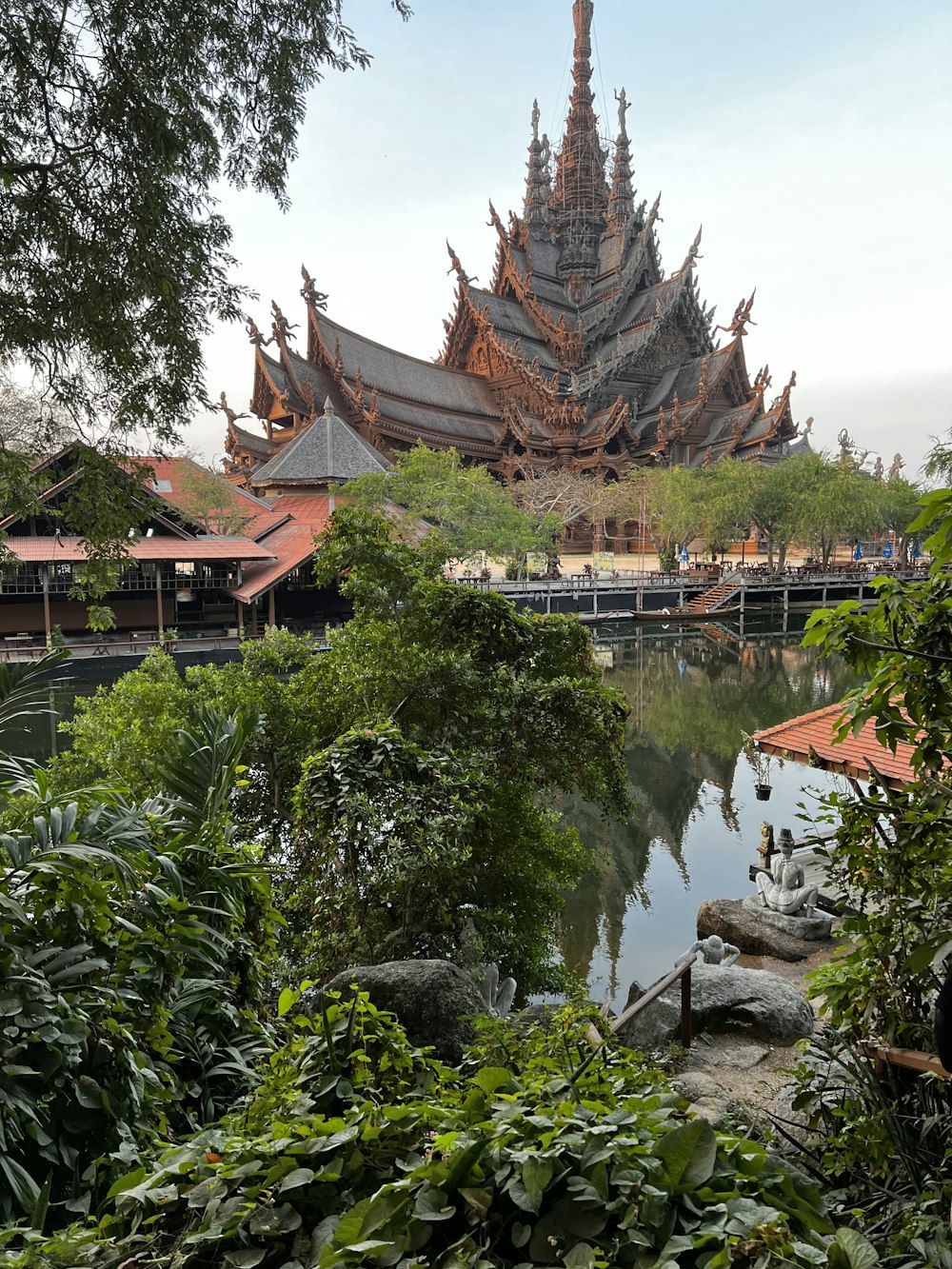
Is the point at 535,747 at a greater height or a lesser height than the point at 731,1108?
greater

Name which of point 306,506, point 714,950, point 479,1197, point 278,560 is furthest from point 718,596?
point 479,1197

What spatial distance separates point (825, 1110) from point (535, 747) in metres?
3.96

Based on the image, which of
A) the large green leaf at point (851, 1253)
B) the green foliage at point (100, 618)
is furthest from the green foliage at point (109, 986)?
the green foliage at point (100, 618)

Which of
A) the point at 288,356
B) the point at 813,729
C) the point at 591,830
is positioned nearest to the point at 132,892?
the point at 813,729

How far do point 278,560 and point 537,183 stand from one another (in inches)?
1448

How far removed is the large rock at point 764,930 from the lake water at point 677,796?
44 centimetres

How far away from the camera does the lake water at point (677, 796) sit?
29.8 feet

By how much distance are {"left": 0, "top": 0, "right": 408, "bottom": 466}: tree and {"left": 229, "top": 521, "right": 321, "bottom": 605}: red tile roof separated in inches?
639

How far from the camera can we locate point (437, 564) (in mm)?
7199

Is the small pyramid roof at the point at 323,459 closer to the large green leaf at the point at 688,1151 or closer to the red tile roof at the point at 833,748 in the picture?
the red tile roof at the point at 833,748

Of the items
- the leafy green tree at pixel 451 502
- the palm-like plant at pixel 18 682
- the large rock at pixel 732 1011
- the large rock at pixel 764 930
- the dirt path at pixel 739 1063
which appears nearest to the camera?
the palm-like plant at pixel 18 682

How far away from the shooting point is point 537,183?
159ft

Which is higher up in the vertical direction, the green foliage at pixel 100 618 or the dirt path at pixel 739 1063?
the green foliage at pixel 100 618

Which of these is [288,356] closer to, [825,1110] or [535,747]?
[535,747]
